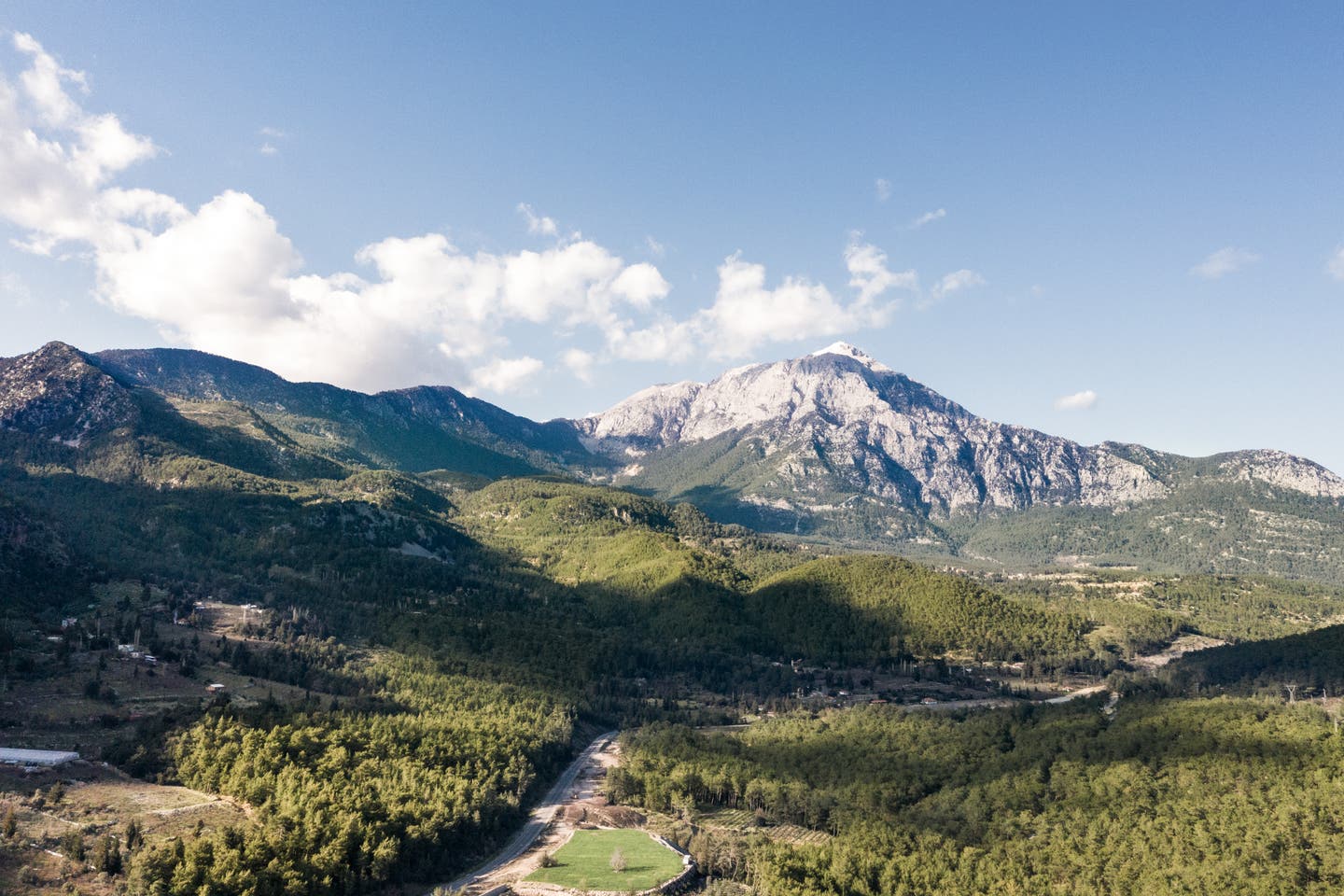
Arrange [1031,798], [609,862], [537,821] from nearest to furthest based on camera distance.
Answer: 1. [609,862]
2. [1031,798]
3. [537,821]

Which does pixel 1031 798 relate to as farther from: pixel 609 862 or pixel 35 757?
pixel 35 757

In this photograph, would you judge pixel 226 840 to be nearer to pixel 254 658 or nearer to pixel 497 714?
pixel 497 714

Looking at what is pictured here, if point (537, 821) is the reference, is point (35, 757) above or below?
above

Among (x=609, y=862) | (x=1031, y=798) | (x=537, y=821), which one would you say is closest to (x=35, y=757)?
(x=537, y=821)

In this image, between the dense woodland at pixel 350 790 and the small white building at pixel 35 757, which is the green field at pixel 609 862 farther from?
the small white building at pixel 35 757

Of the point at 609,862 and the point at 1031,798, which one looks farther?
the point at 1031,798

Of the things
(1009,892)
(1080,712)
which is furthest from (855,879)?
(1080,712)


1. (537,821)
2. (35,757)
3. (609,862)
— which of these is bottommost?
(537,821)
